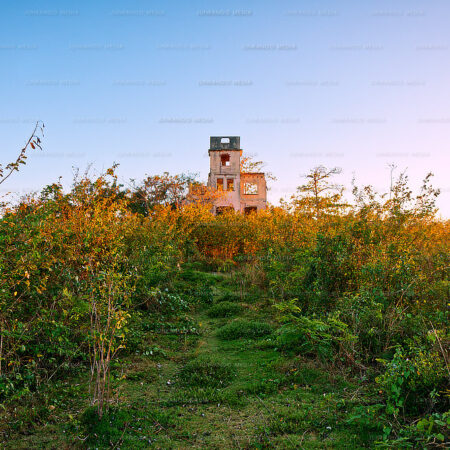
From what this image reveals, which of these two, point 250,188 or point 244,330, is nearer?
point 244,330

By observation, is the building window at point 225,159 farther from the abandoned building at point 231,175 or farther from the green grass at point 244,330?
the green grass at point 244,330

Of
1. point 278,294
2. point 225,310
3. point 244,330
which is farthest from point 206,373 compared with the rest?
point 278,294

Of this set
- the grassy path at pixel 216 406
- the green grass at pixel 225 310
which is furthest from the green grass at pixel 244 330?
the green grass at pixel 225 310

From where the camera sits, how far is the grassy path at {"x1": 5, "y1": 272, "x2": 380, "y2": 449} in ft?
11.6

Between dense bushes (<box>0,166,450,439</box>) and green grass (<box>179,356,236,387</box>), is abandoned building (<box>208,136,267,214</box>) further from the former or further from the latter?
green grass (<box>179,356,236,387</box>)

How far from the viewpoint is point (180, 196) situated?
30016mm

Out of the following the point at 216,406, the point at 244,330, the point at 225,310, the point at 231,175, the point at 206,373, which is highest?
the point at 231,175

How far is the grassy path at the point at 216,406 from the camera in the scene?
3.54 m

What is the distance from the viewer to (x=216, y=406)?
4.37 m

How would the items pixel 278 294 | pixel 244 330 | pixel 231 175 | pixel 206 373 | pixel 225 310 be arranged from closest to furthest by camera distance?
pixel 206 373 < pixel 244 330 < pixel 225 310 < pixel 278 294 < pixel 231 175

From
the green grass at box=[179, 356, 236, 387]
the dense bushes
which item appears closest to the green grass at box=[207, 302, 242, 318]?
the dense bushes

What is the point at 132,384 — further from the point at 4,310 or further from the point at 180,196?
the point at 180,196

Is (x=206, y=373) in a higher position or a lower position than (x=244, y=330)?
lower

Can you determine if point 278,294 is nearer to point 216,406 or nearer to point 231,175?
point 216,406
